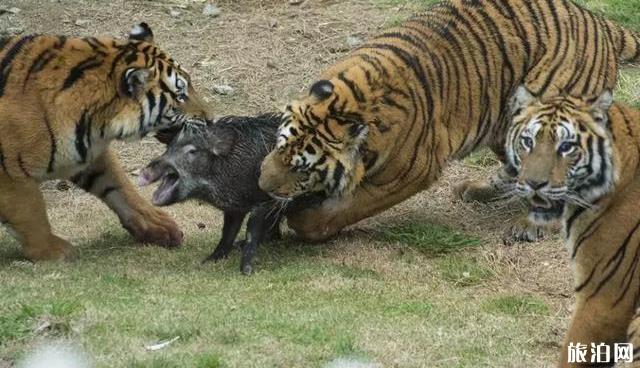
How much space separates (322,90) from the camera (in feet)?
24.6

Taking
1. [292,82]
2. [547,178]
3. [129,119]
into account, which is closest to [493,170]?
[292,82]

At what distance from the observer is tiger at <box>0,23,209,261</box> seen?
288 inches

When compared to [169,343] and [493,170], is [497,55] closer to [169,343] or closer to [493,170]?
[493,170]

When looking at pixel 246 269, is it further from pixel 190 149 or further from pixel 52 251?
pixel 52 251

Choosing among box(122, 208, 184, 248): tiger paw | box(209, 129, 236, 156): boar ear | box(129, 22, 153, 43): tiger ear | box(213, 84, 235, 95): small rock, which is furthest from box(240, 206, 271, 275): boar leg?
box(213, 84, 235, 95): small rock

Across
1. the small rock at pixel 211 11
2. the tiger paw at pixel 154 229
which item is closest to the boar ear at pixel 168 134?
the tiger paw at pixel 154 229

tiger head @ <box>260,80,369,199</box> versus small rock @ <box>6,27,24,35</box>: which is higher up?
tiger head @ <box>260,80,369,199</box>

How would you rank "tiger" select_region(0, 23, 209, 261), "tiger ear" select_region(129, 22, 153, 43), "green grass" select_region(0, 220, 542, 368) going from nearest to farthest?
1. "green grass" select_region(0, 220, 542, 368)
2. "tiger" select_region(0, 23, 209, 261)
3. "tiger ear" select_region(129, 22, 153, 43)

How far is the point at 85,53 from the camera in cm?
756

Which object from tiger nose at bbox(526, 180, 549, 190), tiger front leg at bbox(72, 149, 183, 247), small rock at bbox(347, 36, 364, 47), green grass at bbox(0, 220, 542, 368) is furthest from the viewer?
small rock at bbox(347, 36, 364, 47)

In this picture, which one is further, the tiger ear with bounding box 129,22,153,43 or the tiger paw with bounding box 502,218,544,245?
the tiger paw with bounding box 502,218,544,245

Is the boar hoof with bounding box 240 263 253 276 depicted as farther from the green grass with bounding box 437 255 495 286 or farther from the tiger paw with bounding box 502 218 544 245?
the tiger paw with bounding box 502 218 544 245

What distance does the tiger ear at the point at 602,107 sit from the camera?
5527 mm

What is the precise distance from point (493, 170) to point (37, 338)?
185 inches
